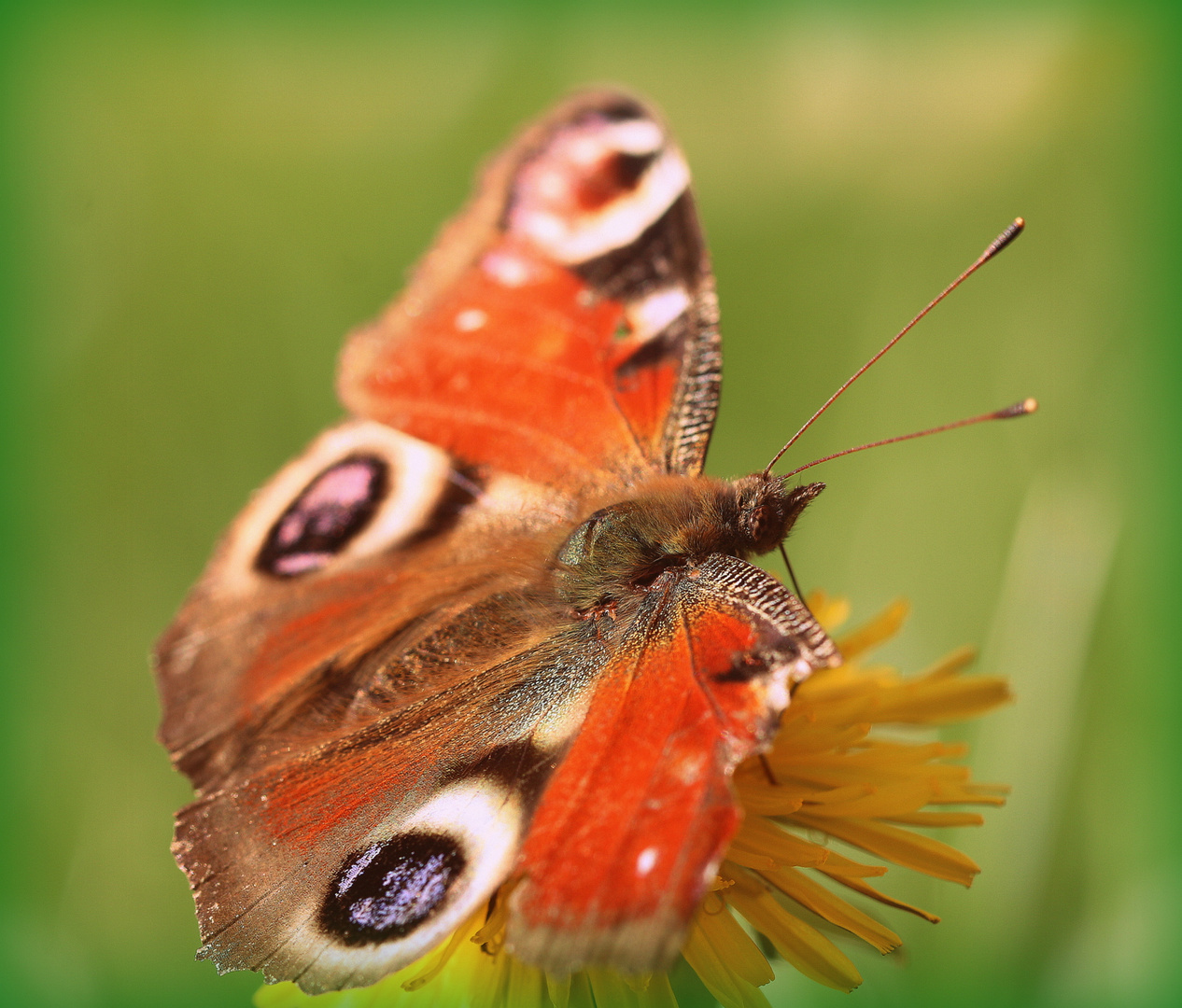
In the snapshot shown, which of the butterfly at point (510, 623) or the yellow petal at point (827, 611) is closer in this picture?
the butterfly at point (510, 623)

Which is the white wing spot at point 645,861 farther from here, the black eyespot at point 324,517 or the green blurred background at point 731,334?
the green blurred background at point 731,334

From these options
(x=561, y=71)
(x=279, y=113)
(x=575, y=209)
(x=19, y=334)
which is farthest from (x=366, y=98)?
(x=575, y=209)

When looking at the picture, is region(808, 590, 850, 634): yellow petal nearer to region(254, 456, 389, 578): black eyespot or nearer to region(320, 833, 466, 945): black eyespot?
region(254, 456, 389, 578): black eyespot

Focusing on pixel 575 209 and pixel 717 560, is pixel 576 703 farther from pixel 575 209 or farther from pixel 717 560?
pixel 575 209

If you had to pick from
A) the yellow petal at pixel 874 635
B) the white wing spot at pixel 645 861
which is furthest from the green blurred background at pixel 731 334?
the white wing spot at pixel 645 861

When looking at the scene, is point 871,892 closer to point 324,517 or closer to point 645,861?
point 645,861

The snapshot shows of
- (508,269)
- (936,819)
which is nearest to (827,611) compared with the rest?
(936,819)
